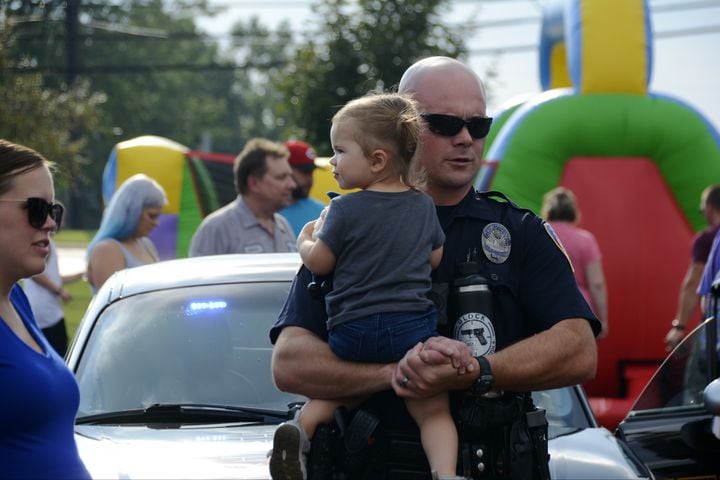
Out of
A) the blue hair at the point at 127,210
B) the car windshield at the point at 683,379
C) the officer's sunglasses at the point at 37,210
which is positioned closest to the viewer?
the officer's sunglasses at the point at 37,210

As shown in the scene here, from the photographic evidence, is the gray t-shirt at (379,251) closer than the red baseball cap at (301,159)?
Yes

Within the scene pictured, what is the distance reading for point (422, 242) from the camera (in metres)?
3.20

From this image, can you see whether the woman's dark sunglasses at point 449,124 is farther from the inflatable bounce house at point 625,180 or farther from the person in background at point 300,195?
the inflatable bounce house at point 625,180

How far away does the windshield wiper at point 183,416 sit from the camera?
428cm

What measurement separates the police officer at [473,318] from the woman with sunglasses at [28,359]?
59 cm

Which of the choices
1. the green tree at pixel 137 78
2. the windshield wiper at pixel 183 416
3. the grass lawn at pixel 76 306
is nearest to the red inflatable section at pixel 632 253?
the windshield wiper at pixel 183 416

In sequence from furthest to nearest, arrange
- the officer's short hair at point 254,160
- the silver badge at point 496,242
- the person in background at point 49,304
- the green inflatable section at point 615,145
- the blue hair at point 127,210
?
1. the green inflatable section at point 615,145
2. the person in background at point 49,304
3. the officer's short hair at point 254,160
4. the blue hair at point 127,210
5. the silver badge at point 496,242

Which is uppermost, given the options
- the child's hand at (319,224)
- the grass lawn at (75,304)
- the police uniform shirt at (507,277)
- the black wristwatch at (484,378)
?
the child's hand at (319,224)

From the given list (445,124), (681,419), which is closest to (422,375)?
(445,124)

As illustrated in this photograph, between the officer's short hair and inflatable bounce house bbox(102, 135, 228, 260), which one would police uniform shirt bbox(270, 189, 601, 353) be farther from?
inflatable bounce house bbox(102, 135, 228, 260)

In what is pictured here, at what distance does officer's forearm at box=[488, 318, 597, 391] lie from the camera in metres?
3.16

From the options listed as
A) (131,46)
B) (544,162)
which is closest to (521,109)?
(544,162)

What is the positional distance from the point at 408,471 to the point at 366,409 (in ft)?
0.61

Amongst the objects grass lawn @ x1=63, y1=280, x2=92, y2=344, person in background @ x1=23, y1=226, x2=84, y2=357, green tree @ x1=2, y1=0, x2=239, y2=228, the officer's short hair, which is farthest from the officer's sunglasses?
green tree @ x1=2, y1=0, x2=239, y2=228
